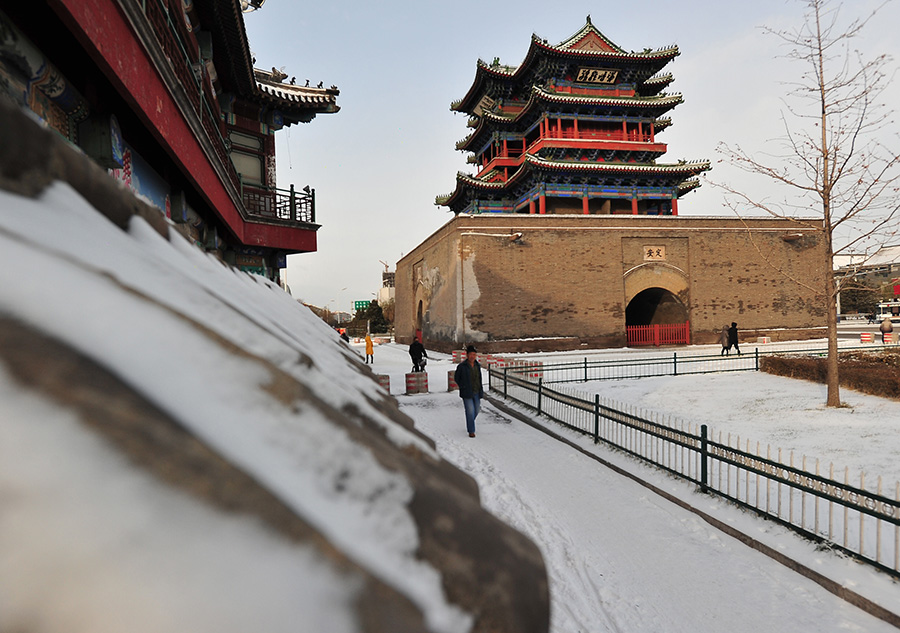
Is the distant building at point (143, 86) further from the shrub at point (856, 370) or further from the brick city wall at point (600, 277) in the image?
the brick city wall at point (600, 277)

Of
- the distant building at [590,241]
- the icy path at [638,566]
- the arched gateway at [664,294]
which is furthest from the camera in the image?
the arched gateway at [664,294]

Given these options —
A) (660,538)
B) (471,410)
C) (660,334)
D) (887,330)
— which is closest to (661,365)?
(660,334)

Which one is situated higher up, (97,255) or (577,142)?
(577,142)

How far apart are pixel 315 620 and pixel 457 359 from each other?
62.0 ft

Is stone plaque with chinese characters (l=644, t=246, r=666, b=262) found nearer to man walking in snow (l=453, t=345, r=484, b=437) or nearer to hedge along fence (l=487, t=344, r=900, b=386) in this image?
hedge along fence (l=487, t=344, r=900, b=386)

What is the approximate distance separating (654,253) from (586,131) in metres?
8.19

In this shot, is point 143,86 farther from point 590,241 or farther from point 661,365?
point 590,241

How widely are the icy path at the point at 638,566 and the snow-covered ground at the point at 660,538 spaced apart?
0.04 ft

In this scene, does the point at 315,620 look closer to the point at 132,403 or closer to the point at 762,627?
Answer: the point at 132,403

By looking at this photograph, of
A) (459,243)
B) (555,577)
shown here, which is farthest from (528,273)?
(555,577)

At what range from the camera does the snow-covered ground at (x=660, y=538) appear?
324 centimetres

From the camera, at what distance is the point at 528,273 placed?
74.9ft

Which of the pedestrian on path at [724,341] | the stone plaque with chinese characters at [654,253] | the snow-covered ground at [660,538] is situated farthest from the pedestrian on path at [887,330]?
the snow-covered ground at [660,538]

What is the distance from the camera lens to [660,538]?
4.34m
